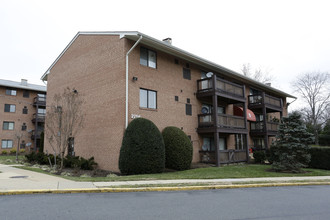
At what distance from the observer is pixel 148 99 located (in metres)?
17.3

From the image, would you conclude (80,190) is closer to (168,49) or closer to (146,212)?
(146,212)

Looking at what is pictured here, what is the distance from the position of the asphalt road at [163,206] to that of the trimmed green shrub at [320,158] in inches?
432

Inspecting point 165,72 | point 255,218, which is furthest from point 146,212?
point 165,72

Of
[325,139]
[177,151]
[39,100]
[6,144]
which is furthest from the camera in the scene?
[325,139]

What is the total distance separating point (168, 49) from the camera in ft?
59.9

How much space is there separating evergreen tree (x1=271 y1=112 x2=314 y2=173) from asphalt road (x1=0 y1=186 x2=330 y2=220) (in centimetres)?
766

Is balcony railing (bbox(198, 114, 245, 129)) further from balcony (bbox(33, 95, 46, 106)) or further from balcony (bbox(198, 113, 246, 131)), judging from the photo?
balcony (bbox(33, 95, 46, 106))

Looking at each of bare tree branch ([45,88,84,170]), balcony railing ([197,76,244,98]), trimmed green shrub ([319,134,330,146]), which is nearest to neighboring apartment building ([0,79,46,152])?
bare tree branch ([45,88,84,170])

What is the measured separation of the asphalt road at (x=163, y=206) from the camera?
229 inches

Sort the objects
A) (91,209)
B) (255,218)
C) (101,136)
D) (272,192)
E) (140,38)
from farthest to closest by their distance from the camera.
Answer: (101,136)
(140,38)
(272,192)
(91,209)
(255,218)

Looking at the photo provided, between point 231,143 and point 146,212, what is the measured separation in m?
18.6

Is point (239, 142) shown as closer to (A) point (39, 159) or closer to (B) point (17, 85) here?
(A) point (39, 159)

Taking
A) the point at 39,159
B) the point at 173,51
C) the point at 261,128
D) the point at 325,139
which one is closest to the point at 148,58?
the point at 173,51

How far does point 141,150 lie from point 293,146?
948cm
